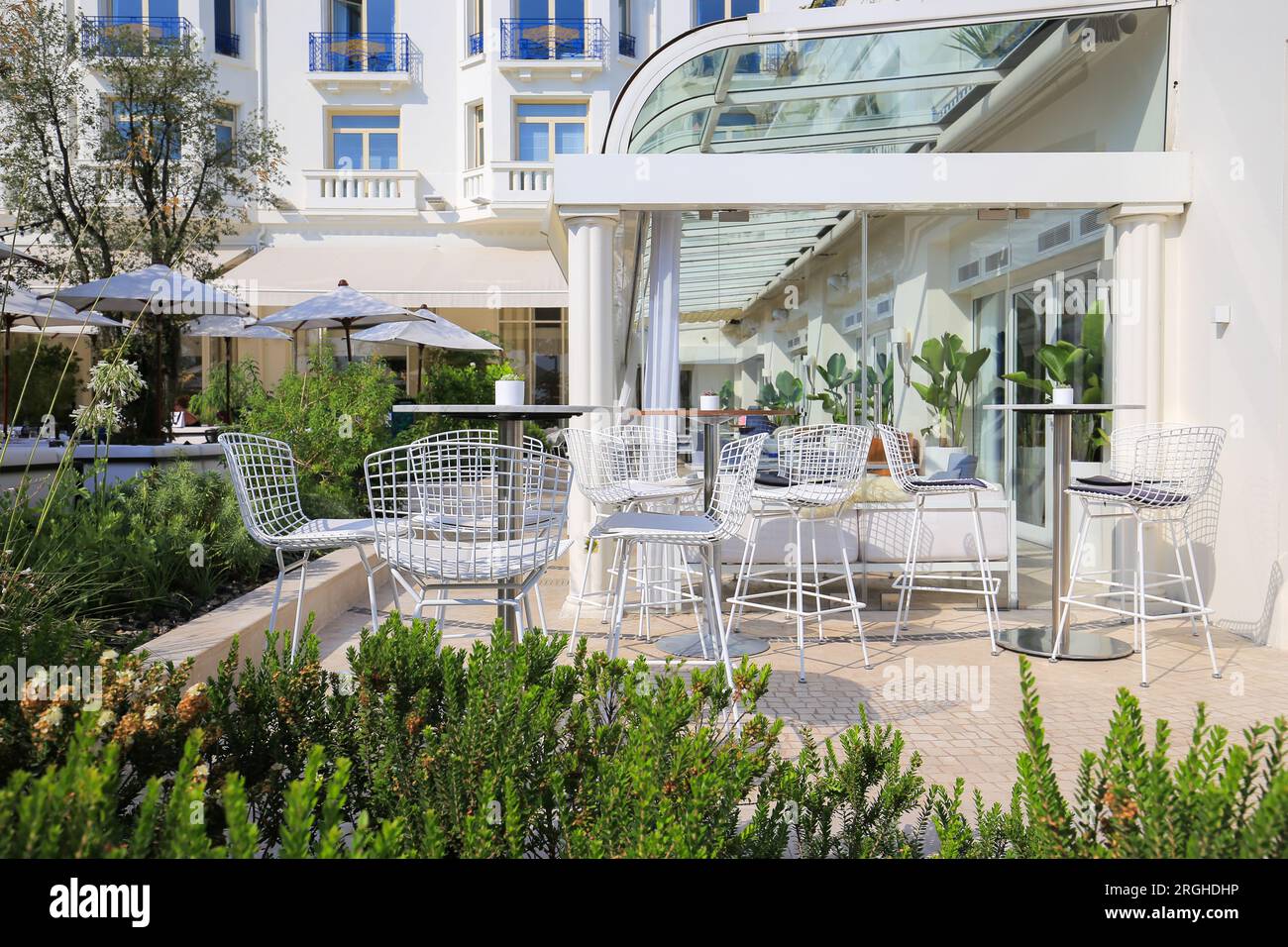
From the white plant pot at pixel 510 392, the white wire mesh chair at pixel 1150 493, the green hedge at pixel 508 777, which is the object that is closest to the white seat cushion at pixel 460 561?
the green hedge at pixel 508 777

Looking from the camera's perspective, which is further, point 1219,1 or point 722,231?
point 722,231

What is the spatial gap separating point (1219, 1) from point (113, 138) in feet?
41.0

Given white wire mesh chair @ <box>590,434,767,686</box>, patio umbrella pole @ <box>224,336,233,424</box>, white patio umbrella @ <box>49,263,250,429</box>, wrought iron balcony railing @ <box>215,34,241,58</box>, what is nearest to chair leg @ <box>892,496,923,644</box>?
white wire mesh chair @ <box>590,434,767,686</box>

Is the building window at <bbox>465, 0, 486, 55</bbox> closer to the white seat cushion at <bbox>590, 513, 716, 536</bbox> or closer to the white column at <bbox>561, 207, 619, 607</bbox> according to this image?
the white column at <bbox>561, 207, 619, 607</bbox>

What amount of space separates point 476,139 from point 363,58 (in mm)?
2656

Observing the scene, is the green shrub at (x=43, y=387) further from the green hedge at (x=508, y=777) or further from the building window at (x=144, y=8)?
the green hedge at (x=508, y=777)

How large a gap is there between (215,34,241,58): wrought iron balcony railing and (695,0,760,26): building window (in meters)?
9.05

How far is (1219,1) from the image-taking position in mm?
5645

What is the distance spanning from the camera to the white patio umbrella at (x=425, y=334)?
39.0 feet

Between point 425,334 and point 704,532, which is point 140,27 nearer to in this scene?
point 425,334

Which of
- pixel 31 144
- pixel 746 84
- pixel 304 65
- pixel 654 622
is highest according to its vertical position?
pixel 304 65

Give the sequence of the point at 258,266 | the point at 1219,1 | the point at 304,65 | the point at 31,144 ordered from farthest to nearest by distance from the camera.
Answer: the point at 304,65, the point at 258,266, the point at 31,144, the point at 1219,1
